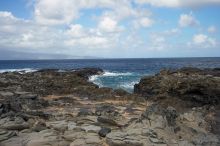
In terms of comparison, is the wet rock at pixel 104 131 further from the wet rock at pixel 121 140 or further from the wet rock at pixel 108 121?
the wet rock at pixel 108 121

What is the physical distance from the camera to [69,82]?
36.5 m

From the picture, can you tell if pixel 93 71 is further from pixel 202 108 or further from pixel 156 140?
pixel 156 140

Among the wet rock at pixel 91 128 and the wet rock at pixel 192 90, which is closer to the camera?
the wet rock at pixel 91 128

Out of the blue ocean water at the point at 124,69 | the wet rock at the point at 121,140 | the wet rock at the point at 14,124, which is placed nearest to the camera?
the wet rock at the point at 121,140

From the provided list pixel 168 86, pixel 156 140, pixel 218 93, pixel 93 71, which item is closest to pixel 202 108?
pixel 218 93

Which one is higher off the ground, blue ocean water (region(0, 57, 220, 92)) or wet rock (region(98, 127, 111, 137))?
wet rock (region(98, 127, 111, 137))

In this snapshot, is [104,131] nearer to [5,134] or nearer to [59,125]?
[59,125]

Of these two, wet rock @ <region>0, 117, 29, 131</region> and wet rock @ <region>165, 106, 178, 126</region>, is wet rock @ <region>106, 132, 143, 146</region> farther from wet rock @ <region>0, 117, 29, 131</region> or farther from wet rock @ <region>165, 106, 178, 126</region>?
wet rock @ <region>0, 117, 29, 131</region>

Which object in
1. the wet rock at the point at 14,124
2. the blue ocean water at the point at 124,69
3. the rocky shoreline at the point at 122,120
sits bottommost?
the blue ocean water at the point at 124,69

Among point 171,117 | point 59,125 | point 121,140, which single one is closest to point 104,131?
point 121,140

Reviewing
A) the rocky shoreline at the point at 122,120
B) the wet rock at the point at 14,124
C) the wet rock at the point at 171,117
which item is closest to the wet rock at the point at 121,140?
the rocky shoreline at the point at 122,120

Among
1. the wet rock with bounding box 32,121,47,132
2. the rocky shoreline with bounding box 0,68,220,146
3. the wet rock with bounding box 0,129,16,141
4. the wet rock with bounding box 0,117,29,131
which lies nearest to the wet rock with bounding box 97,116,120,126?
the rocky shoreline with bounding box 0,68,220,146

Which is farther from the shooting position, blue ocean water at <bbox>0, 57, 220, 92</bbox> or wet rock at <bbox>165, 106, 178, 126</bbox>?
blue ocean water at <bbox>0, 57, 220, 92</bbox>

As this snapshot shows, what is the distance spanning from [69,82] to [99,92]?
20.2ft
